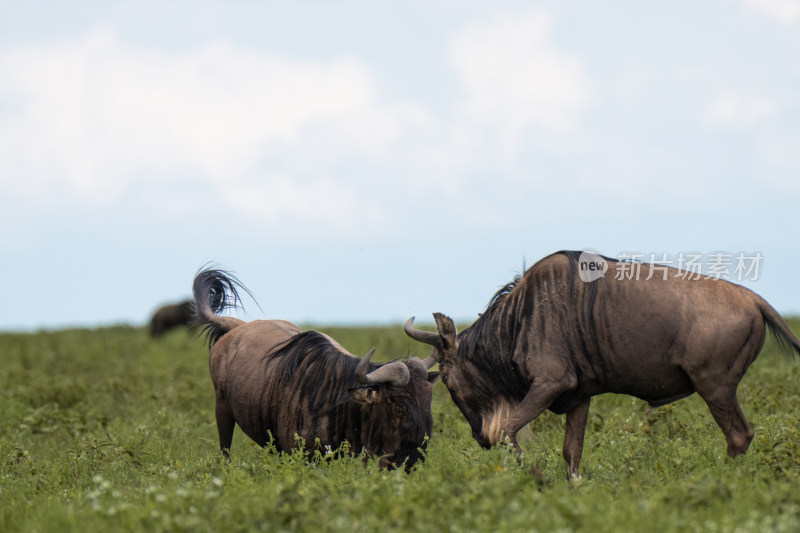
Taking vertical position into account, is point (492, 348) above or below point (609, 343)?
below

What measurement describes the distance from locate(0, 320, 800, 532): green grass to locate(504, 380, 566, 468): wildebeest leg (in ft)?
1.14

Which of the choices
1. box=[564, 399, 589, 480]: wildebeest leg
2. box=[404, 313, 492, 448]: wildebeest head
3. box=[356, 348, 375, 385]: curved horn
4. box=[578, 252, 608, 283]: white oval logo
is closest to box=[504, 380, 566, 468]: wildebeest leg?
box=[564, 399, 589, 480]: wildebeest leg

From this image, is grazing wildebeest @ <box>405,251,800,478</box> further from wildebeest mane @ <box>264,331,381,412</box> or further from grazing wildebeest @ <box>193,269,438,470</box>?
wildebeest mane @ <box>264,331,381,412</box>

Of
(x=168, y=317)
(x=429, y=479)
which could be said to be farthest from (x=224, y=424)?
→ (x=168, y=317)

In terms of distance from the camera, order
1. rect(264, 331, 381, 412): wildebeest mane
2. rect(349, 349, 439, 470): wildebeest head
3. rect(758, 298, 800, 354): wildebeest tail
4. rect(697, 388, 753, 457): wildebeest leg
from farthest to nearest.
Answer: rect(264, 331, 381, 412): wildebeest mane, rect(349, 349, 439, 470): wildebeest head, rect(758, 298, 800, 354): wildebeest tail, rect(697, 388, 753, 457): wildebeest leg

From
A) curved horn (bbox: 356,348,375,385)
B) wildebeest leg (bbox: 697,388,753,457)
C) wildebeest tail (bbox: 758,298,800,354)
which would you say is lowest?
wildebeest leg (bbox: 697,388,753,457)

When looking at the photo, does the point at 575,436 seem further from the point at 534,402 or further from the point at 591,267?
the point at 591,267

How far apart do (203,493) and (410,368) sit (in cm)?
194

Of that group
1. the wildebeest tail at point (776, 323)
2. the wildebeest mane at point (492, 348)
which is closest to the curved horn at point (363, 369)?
the wildebeest mane at point (492, 348)

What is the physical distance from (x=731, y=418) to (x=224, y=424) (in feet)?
15.5

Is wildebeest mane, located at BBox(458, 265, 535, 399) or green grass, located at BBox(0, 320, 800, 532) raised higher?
wildebeest mane, located at BBox(458, 265, 535, 399)

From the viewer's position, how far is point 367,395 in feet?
21.5

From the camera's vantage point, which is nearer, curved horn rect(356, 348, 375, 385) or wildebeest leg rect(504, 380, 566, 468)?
wildebeest leg rect(504, 380, 566, 468)

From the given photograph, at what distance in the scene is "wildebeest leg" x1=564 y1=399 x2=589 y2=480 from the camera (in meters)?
6.83
